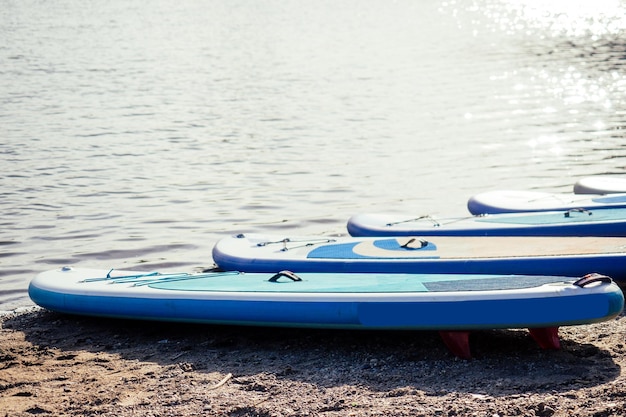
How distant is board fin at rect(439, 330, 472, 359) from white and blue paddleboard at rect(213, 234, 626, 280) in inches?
43.7

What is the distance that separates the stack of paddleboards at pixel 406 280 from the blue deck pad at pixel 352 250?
0.01 metres

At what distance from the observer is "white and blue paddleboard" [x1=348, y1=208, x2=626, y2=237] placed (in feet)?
22.2

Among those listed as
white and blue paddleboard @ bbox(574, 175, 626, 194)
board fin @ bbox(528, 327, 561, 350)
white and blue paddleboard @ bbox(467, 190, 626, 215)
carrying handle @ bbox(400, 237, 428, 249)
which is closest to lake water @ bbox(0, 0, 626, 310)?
white and blue paddleboard @ bbox(467, 190, 626, 215)

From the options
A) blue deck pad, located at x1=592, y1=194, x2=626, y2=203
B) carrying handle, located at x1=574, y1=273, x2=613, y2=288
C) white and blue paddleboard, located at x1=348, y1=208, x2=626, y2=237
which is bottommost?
white and blue paddleboard, located at x1=348, y1=208, x2=626, y2=237

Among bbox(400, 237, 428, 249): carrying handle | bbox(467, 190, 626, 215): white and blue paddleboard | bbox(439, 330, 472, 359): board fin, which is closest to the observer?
bbox(439, 330, 472, 359): board fin

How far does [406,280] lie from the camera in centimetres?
531

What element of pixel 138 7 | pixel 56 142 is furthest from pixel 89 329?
pixel 138 7

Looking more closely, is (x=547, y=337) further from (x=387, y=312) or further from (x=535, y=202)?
(x=535, y=202)

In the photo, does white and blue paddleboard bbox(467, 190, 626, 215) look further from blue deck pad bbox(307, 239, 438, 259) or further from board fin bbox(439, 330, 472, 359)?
board fin bbox(439, 330, 472, 359)

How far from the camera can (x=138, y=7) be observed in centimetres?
3553

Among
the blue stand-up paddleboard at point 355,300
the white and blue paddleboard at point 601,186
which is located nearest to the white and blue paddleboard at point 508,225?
the white and blue paddleboard at point 601,186

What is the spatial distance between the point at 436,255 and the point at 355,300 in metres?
1.29

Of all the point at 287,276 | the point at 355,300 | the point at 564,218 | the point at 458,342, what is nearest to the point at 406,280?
the point at 355,300

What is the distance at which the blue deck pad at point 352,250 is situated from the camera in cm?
620
